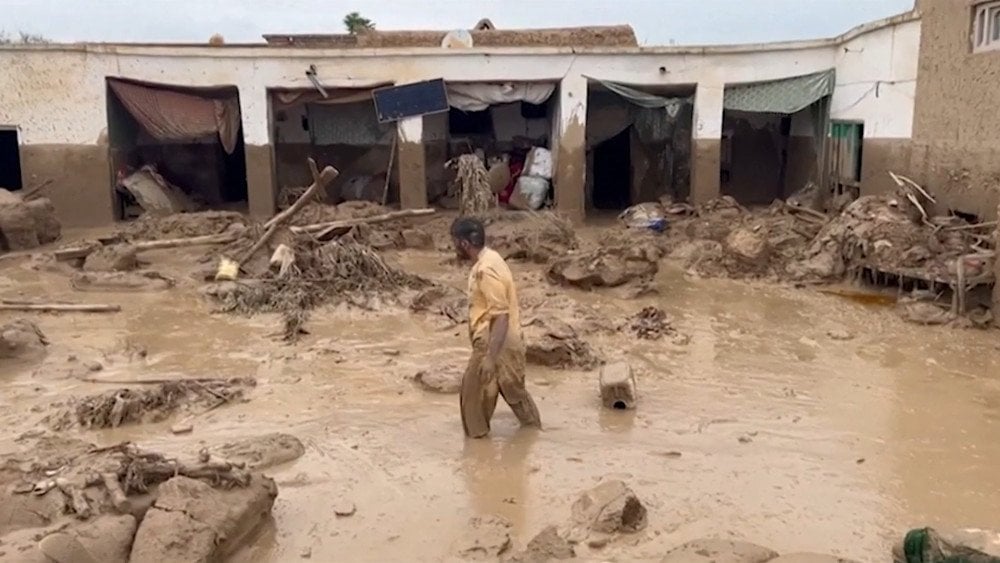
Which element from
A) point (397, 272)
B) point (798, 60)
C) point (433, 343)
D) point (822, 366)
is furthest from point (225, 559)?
point (798, 60)

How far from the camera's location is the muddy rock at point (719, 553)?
4555 millimetres

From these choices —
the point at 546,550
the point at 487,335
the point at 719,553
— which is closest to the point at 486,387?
the point at 487,335

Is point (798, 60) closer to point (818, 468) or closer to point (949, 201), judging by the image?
point (949, 201)

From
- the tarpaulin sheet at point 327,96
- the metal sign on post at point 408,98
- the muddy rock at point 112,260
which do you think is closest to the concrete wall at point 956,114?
the metal sign on post at point 408,98

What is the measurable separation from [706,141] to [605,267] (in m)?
6.45

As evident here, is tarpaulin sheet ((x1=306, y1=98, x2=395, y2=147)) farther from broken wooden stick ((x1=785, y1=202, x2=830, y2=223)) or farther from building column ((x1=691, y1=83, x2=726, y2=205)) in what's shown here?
broken wooden stick ((x1=785, y1=202, x2=830, y2=223))

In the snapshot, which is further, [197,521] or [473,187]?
[473,187]

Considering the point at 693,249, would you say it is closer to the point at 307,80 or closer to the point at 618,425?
the point at 618,425

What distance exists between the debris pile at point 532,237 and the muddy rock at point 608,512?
811 centimetres

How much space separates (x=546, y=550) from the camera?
15.8ft

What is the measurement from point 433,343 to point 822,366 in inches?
151

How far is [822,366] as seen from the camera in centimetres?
867

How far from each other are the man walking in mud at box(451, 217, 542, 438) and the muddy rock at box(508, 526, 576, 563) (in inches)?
63.9

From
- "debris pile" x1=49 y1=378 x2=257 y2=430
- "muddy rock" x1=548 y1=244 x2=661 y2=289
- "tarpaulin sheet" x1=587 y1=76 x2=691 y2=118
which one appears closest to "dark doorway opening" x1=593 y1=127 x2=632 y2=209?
"tarpaulin sheet" x1=587 y1=76 x2=691 y2=118
